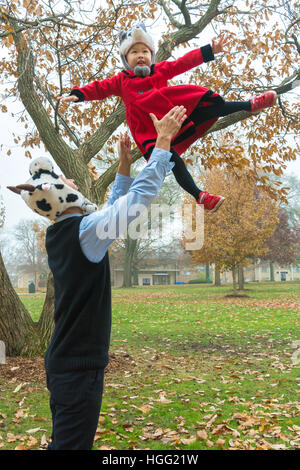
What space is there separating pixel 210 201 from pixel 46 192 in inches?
47.3

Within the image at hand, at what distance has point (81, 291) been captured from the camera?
2.03 m

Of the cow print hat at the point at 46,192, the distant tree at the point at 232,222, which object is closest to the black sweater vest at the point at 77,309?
the cow print hat at the point at 46,192

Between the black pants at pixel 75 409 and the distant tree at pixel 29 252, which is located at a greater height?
the distant tree at pixel 29 252

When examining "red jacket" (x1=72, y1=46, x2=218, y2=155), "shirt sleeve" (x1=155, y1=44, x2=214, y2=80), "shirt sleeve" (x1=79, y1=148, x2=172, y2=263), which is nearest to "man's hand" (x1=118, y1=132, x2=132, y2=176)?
"red jacket" (x1=72, y1=46, x2=218, y2=155)

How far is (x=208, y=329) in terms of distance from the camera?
11.3m

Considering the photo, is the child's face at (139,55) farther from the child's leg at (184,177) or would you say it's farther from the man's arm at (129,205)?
the man's arm at (129,205)

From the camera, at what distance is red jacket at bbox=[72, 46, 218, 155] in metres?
2.73

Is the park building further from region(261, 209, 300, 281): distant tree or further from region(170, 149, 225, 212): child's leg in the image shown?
region(170, 149, 225, 212): child's leg

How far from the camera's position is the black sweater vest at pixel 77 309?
2029 millimetres

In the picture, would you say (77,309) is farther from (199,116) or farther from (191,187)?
(199,116)

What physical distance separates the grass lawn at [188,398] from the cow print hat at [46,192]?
58.7 inches

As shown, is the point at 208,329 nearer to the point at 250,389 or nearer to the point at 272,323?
the point at 272,323

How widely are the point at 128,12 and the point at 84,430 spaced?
8002 millimetres

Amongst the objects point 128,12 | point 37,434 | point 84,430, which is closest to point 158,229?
point 128,12
